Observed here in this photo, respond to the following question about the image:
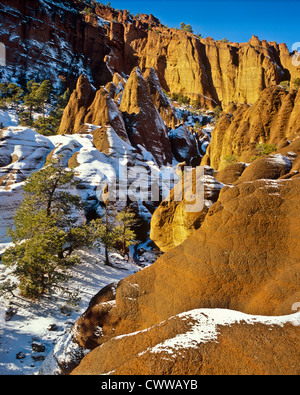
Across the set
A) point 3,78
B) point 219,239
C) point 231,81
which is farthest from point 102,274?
point 231,81

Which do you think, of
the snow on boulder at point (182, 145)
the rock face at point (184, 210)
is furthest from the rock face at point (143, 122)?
the rock face at point (184, 210)

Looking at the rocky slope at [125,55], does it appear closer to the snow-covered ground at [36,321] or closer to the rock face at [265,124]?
the rock face at [265,124]

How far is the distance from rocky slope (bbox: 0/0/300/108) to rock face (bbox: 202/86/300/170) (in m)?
56.6

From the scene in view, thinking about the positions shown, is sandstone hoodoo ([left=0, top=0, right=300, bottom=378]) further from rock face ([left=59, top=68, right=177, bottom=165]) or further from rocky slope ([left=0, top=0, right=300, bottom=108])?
rocky slope ([left=0, top=0, right=300, bottom=108])

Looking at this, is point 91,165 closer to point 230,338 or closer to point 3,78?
point 230,338

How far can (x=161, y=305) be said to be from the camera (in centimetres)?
620

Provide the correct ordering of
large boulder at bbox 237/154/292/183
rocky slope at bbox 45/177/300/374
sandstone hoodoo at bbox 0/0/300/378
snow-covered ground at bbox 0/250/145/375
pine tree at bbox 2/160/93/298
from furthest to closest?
large boulder at bbox 237/154/292/183 → pine tree at bbox 2/160/93/298 → snow-covered ground at bbox 0/250/145/375 → rocky slope at bbox 45/177/300/374 → sandstone hoodoo at bbox 0/0/300/378

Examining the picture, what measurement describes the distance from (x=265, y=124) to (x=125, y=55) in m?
81.8

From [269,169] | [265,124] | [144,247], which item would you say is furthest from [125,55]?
[269,169]

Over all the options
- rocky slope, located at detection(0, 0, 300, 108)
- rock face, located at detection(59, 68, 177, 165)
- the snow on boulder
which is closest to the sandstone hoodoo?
rock face, located at detection(59, 68, 177, 165)

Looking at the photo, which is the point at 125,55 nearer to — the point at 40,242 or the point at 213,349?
the point at 40,242

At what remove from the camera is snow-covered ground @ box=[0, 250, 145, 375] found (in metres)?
8.72

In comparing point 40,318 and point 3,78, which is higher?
point 3,78
